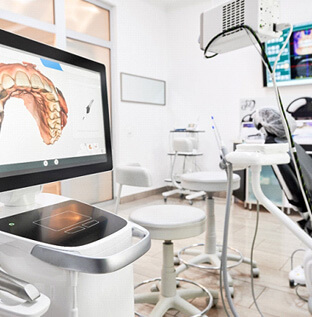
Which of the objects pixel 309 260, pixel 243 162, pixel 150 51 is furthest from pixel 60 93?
pixel 150 51

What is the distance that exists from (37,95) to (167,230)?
2.68 feet

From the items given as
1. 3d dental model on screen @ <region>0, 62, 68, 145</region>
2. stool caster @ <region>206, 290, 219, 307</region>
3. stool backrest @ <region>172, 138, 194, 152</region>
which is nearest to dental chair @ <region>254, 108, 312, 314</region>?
stool caster @ <region>206, 290, 219, 307</region>

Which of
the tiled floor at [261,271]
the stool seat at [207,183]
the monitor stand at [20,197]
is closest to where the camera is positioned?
the monitor stand at [20,197]

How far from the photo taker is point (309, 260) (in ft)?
4.78

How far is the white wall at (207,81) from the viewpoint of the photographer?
452 cm

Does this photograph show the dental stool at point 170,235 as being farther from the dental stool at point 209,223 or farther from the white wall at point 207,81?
the white wall at point 207,81

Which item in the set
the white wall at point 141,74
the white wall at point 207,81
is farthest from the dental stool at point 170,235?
the white wall at point 207,81

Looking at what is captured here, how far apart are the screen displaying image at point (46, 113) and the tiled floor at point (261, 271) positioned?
3.97ft

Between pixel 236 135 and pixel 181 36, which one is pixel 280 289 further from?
pixel 181 36

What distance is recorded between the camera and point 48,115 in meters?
0.85

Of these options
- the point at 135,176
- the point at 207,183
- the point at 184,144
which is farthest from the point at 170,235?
the point at 184,144

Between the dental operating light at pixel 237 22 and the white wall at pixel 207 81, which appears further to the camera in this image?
the white wall at pixel 207 81

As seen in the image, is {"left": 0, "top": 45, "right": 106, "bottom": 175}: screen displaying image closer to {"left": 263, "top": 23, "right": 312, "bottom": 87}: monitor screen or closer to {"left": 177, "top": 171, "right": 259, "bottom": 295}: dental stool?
{"left": 177, "top": 171, "right": 259, "bottom": 295}: dental stool

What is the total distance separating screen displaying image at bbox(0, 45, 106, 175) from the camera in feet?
2.45
